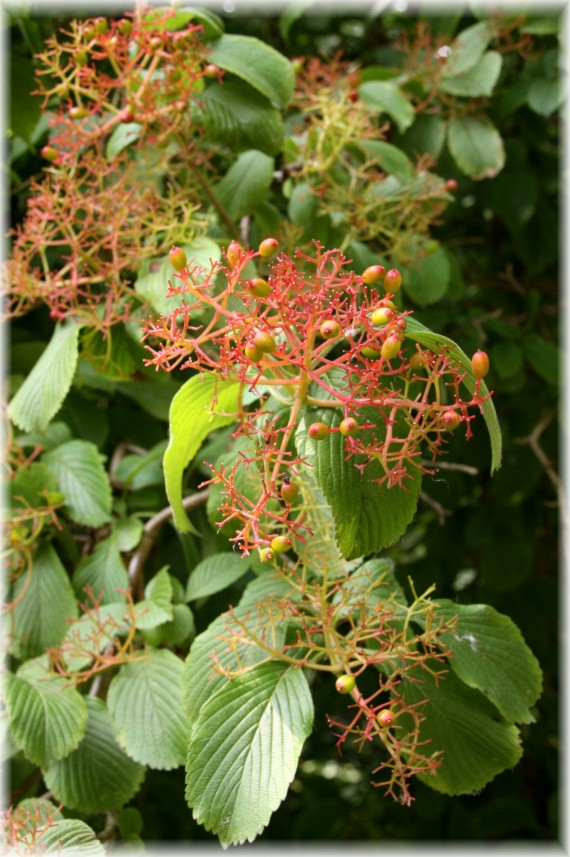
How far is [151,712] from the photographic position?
0.99 meters

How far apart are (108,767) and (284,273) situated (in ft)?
2.03

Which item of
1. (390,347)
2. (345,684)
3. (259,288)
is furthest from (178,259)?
(345,684)

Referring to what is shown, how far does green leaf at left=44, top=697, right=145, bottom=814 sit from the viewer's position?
0.99m

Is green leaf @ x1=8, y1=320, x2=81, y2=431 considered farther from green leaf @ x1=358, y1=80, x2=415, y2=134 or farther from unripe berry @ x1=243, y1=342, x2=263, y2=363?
green leaf @ x1=358, y1=80, x2=415, y2=134

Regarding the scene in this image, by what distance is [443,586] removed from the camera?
6.09 ft

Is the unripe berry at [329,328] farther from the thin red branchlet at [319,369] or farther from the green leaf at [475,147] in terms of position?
the green leaf at [475,147]

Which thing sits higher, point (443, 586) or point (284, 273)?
point (284, 273)

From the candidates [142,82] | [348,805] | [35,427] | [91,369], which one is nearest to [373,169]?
[142,82]

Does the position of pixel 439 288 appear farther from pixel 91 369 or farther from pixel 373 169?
pixel 91 369

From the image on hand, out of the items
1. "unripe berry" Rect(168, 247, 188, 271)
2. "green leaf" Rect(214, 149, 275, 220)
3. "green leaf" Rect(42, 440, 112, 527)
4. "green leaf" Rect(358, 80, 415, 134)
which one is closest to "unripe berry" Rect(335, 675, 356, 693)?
"unripe berry" Rect(168, 247, 188, 271)

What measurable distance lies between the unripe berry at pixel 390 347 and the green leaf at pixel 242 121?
584 mm

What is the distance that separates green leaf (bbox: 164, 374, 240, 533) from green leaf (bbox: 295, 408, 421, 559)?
88 millimetres

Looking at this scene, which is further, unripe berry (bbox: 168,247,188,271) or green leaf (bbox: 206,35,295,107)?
green leaf (bbox: 206,35,295,107)

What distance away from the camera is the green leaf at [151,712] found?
0.96 metres
